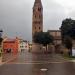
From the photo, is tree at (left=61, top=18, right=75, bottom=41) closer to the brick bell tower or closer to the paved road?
the brick bell tower

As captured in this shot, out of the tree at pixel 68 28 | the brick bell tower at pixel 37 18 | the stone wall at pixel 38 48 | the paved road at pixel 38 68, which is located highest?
the brick bell tower at pixel 37 18

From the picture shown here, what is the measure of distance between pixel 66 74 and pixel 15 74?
12.1ft

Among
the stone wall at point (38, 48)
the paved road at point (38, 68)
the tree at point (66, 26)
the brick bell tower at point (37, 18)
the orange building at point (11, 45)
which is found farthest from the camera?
the orange building at point (11, 45)

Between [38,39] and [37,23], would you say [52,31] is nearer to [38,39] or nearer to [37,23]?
[37,23]

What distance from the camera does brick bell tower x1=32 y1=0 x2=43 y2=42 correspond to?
Result: 153250mm

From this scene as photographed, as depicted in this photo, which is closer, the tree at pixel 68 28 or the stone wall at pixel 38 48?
the tree at pixel 68 28

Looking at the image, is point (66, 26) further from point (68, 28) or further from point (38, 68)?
point (38, 68)

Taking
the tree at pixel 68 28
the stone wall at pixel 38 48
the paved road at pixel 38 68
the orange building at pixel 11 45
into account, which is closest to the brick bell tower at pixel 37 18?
the stone wall at pixel 38 48

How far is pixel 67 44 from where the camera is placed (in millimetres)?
80562

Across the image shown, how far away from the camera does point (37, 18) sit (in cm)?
15650

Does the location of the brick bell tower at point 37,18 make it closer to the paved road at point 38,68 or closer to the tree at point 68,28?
the tree at point 68,28

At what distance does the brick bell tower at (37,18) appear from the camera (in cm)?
15325

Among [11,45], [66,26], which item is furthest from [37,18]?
[66,26]

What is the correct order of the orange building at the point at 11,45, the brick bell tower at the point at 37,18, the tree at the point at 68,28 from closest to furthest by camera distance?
1. the tree at the point at 68,28
2. the brick bell tower at the point at 37,18
3. the orange building at the point at 11,45
